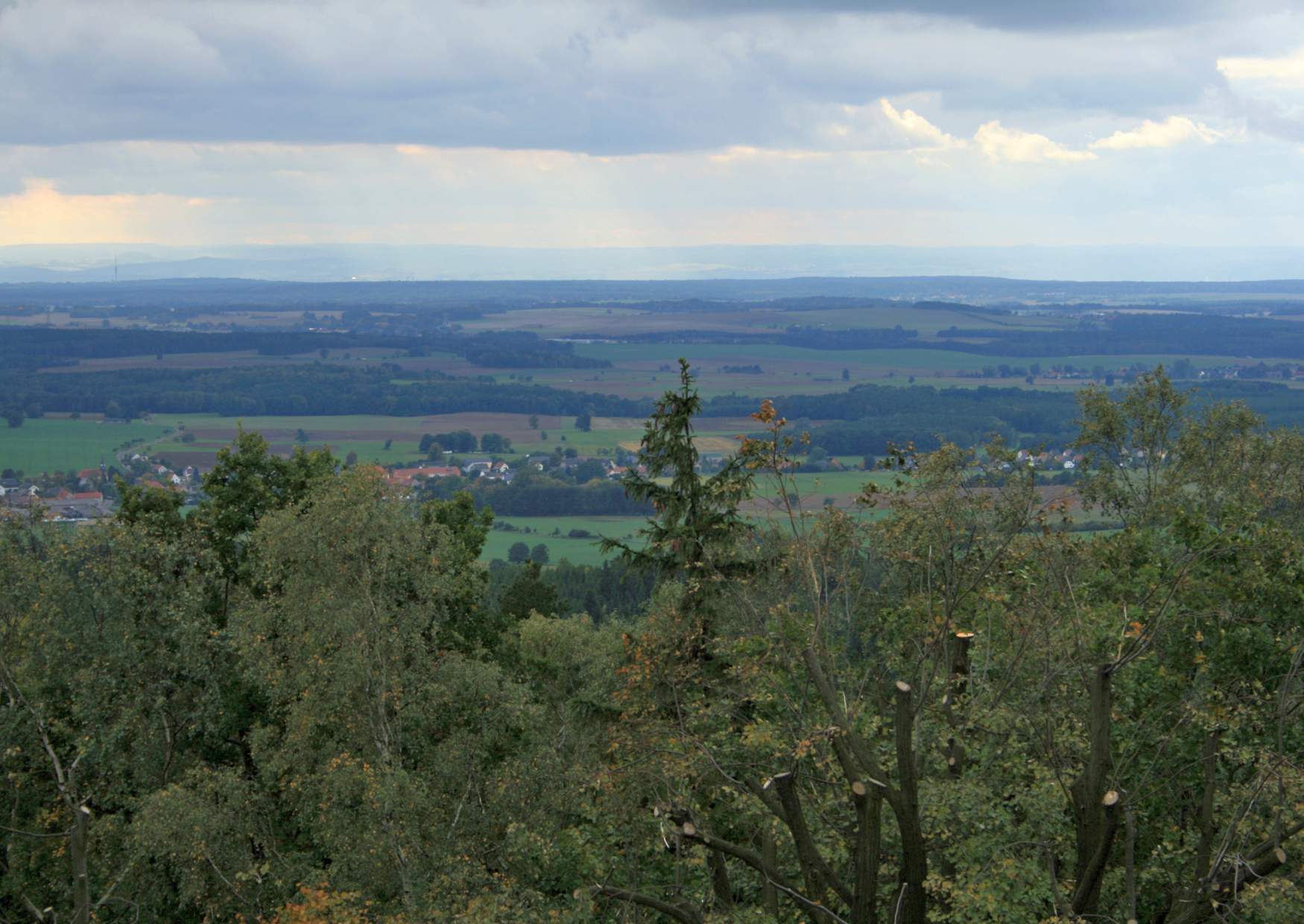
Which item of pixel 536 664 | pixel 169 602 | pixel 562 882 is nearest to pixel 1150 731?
pixel 562 882

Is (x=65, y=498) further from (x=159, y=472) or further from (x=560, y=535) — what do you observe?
(x=560, y=535)

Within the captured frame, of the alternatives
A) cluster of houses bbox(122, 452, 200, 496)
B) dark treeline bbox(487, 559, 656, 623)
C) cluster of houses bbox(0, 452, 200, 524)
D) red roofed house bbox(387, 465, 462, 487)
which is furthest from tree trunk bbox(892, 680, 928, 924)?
red roofed house bbox(387, 465, 462, 487)

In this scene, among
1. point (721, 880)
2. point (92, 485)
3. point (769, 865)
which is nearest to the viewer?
point (769, 865)

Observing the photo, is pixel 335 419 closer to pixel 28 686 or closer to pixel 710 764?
pixel 28 686

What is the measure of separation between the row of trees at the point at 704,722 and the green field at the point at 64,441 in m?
120

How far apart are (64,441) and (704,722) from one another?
527ft

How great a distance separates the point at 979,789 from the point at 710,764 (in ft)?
11.4

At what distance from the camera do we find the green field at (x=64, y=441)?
138 metres

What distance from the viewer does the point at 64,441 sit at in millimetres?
159250

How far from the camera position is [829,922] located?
1369 cm

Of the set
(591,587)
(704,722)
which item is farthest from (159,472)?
(704,722)

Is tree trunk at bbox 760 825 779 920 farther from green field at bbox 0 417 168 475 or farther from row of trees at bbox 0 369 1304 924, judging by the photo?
green field at bbox 0 417 168 475

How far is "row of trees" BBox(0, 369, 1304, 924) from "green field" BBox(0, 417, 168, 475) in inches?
4724

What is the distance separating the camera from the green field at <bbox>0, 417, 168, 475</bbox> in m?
138
